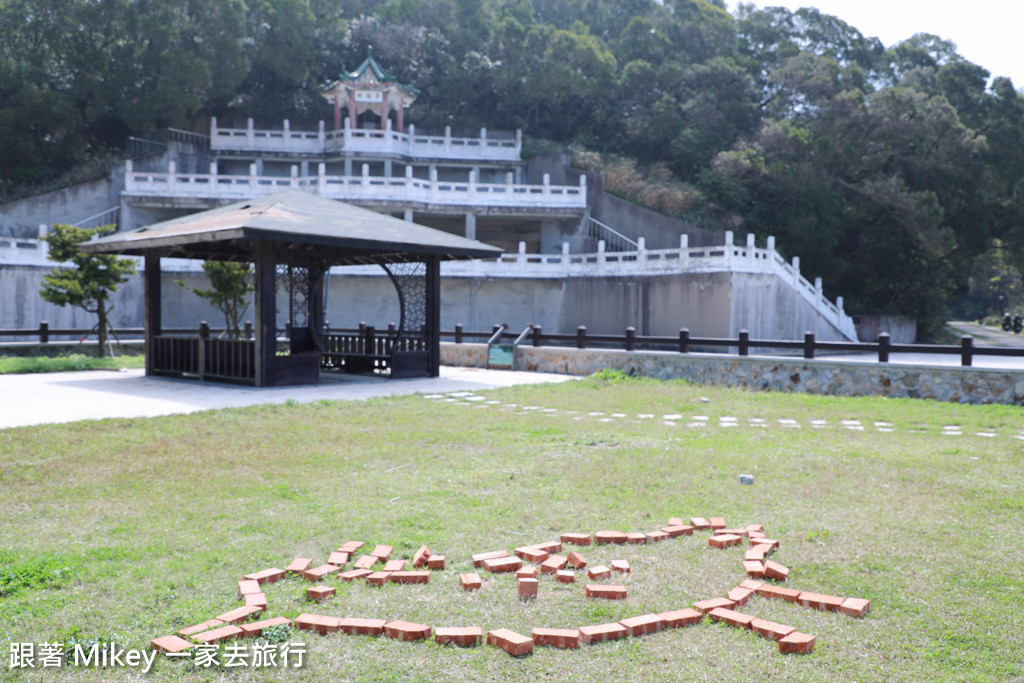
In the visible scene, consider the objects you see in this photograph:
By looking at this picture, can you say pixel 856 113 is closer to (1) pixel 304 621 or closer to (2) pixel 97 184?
(2) pixel 97 184

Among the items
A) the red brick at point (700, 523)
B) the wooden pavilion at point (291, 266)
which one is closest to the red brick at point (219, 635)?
the red brick at point (700, 523)

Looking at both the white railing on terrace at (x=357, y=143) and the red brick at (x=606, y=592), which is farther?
the white railing on terrace at (x=357, y=143)

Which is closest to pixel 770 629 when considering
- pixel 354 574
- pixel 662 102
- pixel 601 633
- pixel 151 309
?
pixel 601 633

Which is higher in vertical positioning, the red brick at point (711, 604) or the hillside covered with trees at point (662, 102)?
the hillside covered with trees at point (662, 102)

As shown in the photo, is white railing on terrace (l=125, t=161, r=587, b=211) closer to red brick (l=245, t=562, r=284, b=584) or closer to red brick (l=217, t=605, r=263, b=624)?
red brick (l=245, t=562, r=284, b=584)

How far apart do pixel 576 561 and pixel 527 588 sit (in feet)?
1.72

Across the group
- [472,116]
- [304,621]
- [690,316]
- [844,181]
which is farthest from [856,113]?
[304,621]

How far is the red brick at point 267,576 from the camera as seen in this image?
4027mm

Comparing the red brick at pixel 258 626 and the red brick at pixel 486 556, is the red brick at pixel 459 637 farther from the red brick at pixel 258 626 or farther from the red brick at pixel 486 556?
the red brick at pixel 486 556

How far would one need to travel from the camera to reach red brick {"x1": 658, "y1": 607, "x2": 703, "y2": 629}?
3.61 metres

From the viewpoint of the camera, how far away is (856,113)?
36781 millimetres

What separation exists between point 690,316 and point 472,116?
88.1 feet

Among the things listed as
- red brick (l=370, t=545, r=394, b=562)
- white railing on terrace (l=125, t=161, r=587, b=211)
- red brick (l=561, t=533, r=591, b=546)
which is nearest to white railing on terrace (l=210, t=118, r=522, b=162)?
white railing on terrace (l=125, t=161, r=587, b=211)

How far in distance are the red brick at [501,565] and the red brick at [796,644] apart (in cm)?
146
